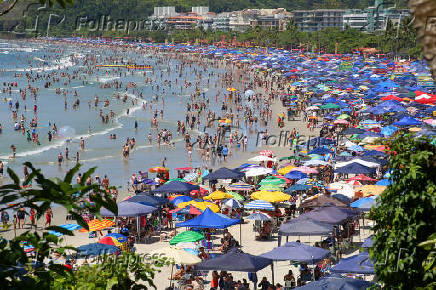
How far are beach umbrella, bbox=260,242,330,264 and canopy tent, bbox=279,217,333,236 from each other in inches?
36.4

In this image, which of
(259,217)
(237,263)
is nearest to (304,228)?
(237,263)

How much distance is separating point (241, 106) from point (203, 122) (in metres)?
6.82

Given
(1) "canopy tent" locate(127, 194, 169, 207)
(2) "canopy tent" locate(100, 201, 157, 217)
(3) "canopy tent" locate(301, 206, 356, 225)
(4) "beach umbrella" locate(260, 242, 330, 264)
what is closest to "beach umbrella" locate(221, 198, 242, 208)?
(1) "canopy tent" locate(127, 194, 169, 207)

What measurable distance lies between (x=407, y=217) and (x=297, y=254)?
6.08m

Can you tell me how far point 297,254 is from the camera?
11.8m

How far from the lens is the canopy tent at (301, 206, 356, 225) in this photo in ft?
45.9

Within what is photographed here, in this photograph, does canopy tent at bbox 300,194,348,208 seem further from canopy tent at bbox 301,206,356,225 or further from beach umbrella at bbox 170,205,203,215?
beach umbrella at bbox 170,205,203,215

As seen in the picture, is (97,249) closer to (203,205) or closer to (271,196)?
(203,205)

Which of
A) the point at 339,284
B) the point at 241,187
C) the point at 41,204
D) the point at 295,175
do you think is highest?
the point at 41,204

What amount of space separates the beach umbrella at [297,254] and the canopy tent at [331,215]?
188 centimetres

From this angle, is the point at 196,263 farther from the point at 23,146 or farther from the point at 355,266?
the point at 23,146

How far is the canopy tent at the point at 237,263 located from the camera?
1124 centimetres

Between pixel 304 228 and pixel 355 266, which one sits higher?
pixel 355 266

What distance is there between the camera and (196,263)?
1272cm
